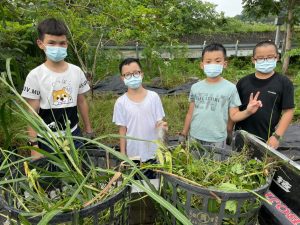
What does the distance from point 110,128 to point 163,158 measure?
3.10 m

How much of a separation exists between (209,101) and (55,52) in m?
1.13

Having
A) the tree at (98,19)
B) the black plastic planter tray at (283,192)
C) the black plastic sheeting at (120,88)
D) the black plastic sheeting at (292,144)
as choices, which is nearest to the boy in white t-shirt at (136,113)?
the black plastic planter tray at (283,192)

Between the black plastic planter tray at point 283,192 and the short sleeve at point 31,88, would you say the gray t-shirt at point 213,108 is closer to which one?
the black plastic planter tray at point 283,192

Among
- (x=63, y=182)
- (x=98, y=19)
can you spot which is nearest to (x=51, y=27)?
(x=63, y=182)

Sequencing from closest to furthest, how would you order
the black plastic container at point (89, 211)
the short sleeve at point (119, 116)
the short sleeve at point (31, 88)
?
the black plastic container at point (89, 211) < the short sleeve at point (31, 88) < the short sleeve at point (119, 116)

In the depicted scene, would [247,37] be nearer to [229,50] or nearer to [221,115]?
[229,50]

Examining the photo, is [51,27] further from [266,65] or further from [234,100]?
[266,65]

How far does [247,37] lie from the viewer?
645 inches

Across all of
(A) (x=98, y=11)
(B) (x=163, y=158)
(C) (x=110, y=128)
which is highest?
(A) (x=98, y=11)

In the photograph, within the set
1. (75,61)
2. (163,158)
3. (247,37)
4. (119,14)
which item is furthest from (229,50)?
(163,158)

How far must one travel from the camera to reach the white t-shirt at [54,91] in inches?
77.2

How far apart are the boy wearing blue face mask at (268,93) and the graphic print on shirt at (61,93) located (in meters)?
1.25

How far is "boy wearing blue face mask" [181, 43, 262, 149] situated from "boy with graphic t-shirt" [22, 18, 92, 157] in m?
0.90

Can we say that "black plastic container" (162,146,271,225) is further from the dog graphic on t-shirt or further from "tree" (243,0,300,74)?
"tree" (243,0,300,74)
